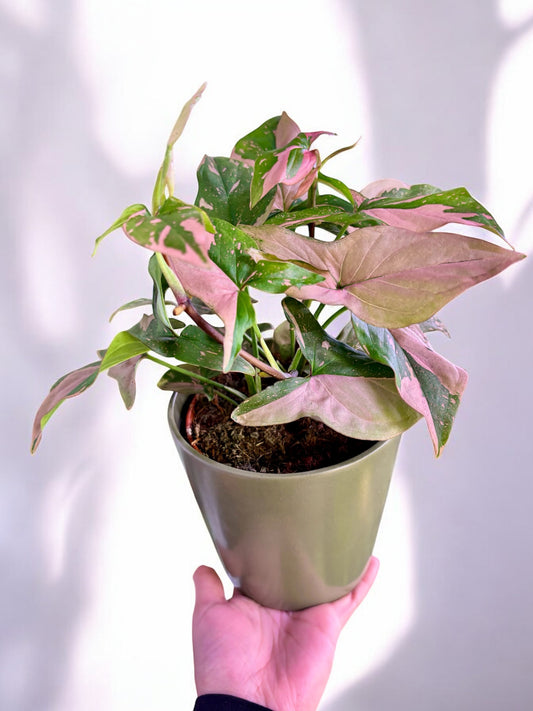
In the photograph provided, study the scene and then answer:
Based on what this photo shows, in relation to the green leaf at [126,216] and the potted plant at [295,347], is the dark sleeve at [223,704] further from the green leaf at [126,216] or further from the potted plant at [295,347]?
the green leaf at [126,216]

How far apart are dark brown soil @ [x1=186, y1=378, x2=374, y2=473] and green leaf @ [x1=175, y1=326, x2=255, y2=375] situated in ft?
0.35

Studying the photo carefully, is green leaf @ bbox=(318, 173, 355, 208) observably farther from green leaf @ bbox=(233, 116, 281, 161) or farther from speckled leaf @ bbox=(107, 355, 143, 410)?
speckled leaf @ bbox=(107, 355, 143, 410)

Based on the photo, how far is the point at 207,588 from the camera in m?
0.87

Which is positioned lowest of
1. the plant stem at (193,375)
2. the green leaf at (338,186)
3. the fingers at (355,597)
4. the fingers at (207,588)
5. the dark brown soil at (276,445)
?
the fingers at (207,588)

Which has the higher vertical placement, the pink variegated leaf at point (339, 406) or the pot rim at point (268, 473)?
the pink variegated leaf at point (339, 406)

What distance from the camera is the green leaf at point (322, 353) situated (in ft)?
1.96

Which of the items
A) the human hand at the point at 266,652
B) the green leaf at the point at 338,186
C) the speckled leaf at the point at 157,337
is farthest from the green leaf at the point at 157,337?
the human hand at the point at 266,652

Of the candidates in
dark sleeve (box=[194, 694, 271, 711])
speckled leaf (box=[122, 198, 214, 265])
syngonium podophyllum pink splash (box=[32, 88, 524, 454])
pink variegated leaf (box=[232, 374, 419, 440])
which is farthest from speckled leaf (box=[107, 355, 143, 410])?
dark sleeve (box=[194, 694, 271, 711])

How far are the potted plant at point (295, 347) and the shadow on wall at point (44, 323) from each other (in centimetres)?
34

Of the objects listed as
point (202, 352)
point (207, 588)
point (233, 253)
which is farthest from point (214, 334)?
point (207, 588)

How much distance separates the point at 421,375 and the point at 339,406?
79 mm

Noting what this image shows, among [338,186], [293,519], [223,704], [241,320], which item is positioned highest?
[338,186]

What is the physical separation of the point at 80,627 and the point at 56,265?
615 mm

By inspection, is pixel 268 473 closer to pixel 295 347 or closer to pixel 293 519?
pixel 293 519
